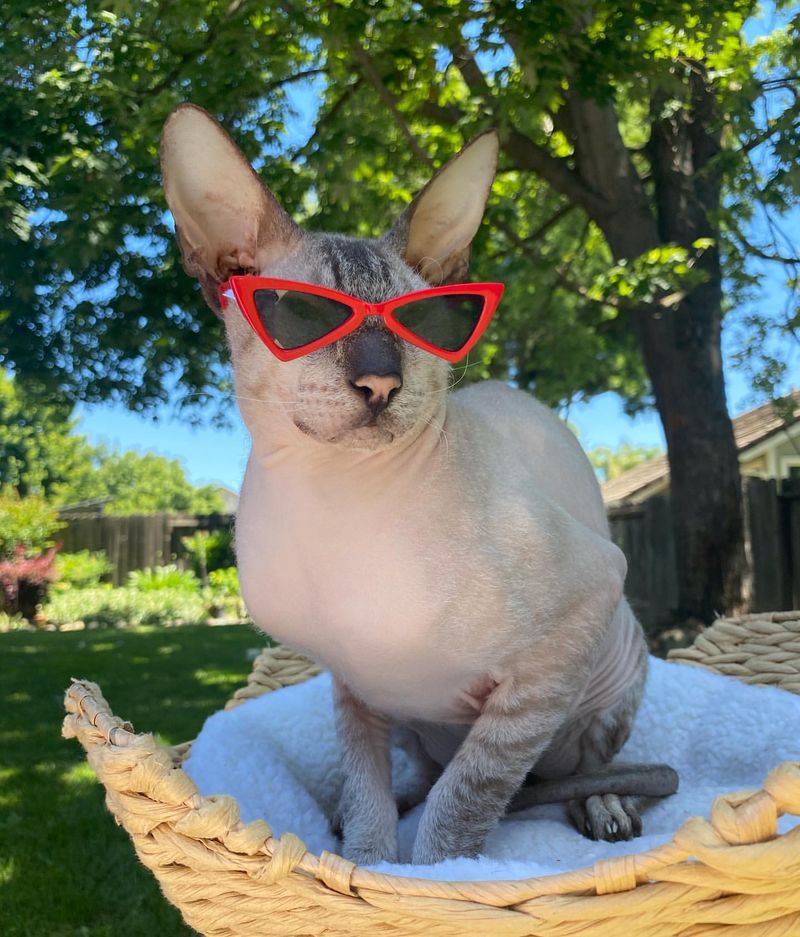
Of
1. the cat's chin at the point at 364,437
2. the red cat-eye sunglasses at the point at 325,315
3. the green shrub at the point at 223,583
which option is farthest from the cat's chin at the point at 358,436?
the green shrub at the point at 223,583

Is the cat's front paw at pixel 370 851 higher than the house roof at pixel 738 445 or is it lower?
lower

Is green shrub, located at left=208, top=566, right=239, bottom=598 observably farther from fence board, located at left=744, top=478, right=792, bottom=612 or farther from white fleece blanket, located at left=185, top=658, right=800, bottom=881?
white fleece blanket, located at left=185, top=658, right=800, bottom=881

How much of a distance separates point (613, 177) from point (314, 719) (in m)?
4.07

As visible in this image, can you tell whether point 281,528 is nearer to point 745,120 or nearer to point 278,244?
point 278,244

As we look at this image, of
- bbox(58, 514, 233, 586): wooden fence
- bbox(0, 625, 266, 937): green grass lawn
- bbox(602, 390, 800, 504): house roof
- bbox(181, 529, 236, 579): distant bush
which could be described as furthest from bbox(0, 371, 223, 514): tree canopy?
bbox(0, 625, 266, 937): green grass lawn

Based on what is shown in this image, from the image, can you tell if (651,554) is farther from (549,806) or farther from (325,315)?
(325,315)

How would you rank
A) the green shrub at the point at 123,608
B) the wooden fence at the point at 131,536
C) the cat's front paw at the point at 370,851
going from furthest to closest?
1. the wooden fence at the point at 131,536
2. the green shrub at the point at 123,608
3. the cat's front paw at the point at 370,851

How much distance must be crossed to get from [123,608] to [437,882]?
9.61 meters

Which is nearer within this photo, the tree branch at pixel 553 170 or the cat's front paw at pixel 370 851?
the cat's front paw at pixel 370 851

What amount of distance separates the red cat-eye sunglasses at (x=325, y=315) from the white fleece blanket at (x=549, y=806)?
838mm

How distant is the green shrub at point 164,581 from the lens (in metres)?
11.6

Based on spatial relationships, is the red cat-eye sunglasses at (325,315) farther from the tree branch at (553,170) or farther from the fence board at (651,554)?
the fence board at (651,554)

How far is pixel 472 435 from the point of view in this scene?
5.04 feet

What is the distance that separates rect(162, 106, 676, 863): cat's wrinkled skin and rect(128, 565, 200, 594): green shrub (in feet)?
34.5
